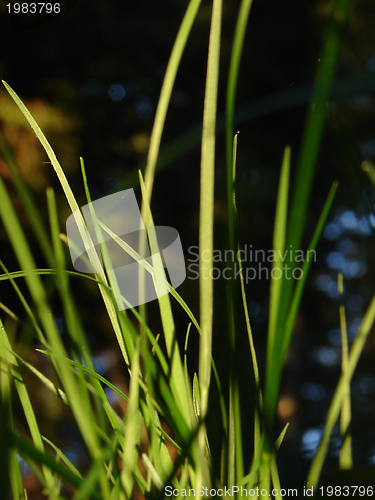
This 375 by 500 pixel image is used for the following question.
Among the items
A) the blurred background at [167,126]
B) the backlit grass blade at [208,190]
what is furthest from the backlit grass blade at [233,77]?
the blurred background at [167,126]

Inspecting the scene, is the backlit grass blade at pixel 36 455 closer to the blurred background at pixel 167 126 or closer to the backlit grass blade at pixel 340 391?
the backlit grass blade at pixel 340 391

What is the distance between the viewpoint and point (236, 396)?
0.12 metres

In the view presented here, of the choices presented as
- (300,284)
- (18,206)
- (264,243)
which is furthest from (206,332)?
(264,243)

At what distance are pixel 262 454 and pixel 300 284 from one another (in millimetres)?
46

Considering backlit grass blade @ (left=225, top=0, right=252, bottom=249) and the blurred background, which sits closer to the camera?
backlit grass blade @ (left=225, top=0, right=252, bottom=249)

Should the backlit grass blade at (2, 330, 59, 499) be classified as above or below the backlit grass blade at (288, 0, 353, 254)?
below

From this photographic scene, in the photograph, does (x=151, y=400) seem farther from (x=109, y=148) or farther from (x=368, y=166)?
(x=109, y=148)

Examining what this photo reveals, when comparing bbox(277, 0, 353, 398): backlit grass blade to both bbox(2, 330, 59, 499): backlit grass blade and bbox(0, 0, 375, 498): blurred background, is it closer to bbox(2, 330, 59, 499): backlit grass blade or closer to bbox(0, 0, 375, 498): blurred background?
bbox(2, 330, 59, 499): backlit grass blade

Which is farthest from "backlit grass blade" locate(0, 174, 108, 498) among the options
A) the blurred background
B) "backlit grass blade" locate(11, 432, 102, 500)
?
the blurred background

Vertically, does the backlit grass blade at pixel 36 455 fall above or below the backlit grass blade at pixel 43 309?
below

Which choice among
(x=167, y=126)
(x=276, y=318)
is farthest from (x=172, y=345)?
(x=167, y=126)

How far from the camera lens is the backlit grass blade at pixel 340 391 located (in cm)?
9

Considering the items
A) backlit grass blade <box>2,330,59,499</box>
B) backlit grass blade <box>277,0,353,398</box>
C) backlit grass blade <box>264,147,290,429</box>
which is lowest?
backlit grass blade <box>2,330,59,499</box>

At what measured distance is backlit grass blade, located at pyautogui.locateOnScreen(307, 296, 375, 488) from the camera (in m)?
0.09
